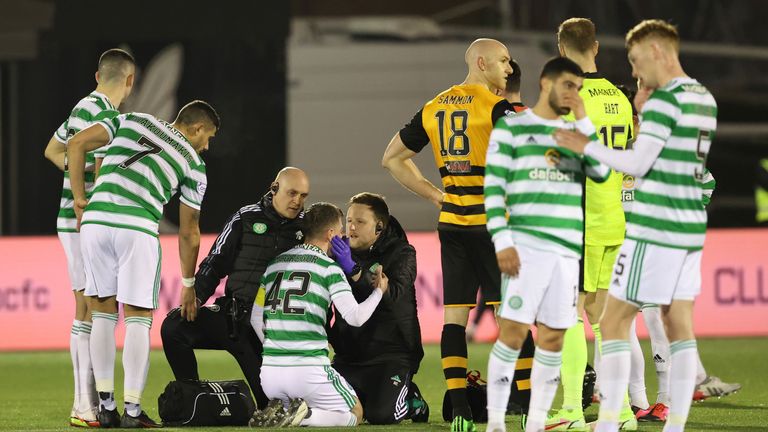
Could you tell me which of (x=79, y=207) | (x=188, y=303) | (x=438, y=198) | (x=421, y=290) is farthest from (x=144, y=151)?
(x=421, y=290)

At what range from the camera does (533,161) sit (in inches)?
205

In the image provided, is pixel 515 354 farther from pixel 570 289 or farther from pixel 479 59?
pixel 479 59

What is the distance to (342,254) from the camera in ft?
21.4

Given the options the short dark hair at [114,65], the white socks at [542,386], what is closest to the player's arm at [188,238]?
the short dark hair at [114,65]

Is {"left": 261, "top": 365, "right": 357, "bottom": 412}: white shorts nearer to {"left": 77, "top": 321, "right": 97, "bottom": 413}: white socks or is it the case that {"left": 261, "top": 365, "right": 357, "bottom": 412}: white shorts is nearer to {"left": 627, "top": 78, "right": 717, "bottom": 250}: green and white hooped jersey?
{"left": 77, "top": 321, "right": 97, "bottom": 413}: white socks

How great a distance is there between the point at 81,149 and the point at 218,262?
3.35 feet

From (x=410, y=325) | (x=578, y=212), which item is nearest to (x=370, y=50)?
(x=410, y=325)

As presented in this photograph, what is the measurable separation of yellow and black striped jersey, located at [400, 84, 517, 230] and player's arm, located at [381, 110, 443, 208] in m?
0.20

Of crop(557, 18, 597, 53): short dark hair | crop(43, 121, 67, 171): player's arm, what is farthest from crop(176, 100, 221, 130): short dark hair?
crop(557, 18, 597, 53): short dark hair

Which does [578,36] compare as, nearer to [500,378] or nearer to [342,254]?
[342,254]

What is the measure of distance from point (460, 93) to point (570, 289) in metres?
1.37

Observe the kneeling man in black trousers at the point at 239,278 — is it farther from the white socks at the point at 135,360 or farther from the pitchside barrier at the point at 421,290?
the pitchside barrier at the point at 421,290

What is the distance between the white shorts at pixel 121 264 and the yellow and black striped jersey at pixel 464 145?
1.44 m

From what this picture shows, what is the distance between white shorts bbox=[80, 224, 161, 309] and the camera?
6.31 m
